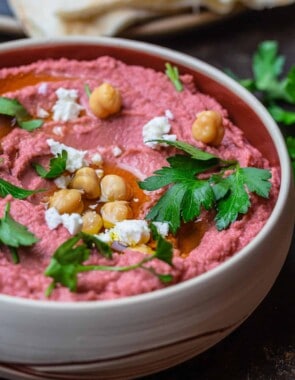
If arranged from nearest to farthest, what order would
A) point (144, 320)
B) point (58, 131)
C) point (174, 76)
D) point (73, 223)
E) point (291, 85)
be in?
point (144, 320), point (73, 223), point (58, 131), point (174, 76), point (291, 85)

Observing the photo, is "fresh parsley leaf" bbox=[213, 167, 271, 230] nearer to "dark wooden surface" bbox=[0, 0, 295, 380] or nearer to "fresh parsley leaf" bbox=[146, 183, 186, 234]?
"fresh parsley leaf" bbox=[146, 183, 186, 234]

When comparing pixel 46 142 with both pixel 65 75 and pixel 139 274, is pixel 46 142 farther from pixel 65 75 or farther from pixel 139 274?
pixel 139 274

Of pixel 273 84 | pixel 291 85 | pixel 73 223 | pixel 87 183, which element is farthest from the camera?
pixel 273 84

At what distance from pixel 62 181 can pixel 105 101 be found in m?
0.22

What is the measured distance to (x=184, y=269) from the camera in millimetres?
1320

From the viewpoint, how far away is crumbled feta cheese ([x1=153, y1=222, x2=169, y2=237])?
4.71 ft

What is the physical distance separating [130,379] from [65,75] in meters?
0.73

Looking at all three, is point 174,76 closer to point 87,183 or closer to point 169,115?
point 169,115

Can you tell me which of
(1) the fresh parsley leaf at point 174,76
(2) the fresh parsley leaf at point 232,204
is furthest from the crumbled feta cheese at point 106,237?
(1) the fresh parsley leaf at point 174,76

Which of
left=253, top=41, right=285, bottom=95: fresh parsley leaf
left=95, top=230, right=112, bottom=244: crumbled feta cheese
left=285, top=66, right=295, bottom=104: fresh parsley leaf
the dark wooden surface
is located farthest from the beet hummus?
left=253, top=41, right=285, bottom=95: fresh parsley leaf

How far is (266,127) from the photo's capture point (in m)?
1.64

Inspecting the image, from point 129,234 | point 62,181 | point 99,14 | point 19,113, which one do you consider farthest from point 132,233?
point 99,14

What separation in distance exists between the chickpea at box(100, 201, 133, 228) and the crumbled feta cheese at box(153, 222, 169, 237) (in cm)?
6

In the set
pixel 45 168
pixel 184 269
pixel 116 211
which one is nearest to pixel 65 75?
pixel 45 168
